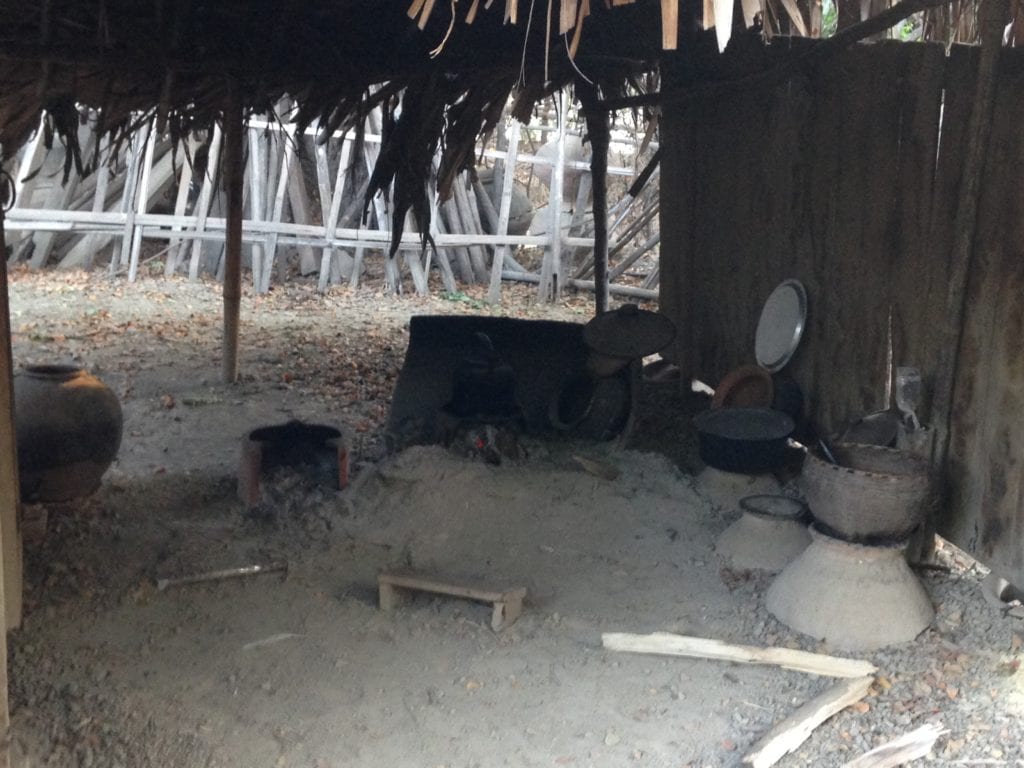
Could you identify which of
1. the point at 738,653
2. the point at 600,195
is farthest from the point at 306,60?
the point at 738,653

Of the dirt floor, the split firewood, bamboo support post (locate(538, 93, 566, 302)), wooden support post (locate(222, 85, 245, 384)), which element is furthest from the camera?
bamboo support post (locate(538, 93, 566, 302))

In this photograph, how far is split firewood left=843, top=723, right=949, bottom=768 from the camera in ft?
9.51

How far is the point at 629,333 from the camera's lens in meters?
5.74

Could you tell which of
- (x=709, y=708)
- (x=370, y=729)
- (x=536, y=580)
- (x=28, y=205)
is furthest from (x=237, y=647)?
(x=28, y=205)

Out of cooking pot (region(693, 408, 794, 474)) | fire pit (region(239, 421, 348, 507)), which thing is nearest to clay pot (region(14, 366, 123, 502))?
fire pit (region(239, 421, 348, 507))

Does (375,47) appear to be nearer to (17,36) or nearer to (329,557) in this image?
(17,36)

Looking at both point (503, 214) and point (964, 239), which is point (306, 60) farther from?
point (503, 214)

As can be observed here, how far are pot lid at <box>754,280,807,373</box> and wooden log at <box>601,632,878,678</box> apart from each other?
2.14 meters

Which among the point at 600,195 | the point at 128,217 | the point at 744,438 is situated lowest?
the point at 744,438

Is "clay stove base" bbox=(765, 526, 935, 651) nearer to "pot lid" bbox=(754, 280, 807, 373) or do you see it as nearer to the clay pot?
"pot lid" bbox=(754, 280, 807, 373)

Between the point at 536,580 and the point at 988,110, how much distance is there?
98.4 inches

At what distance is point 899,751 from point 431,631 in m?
1.67

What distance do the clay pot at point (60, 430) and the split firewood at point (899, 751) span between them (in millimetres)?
3522

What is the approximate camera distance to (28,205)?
38.8ft
